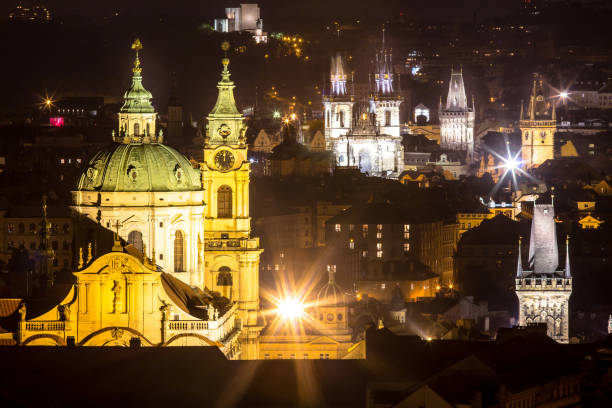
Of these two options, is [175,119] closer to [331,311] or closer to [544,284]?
[544,284]

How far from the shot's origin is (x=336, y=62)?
19412 centimetres

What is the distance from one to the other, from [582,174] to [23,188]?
51.4 meters

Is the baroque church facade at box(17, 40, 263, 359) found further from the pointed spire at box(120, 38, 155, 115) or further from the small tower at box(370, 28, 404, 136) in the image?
the small tower at box(370, 28, 404, 136)

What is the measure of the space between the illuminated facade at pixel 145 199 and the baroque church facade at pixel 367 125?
8874cm

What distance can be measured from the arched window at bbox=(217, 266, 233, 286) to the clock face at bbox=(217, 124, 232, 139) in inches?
219

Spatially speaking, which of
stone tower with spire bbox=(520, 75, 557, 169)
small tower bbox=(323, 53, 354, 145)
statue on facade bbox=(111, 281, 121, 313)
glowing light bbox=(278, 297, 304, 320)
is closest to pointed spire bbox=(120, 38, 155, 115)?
statue on facade bbox=(111, 281, 121, 313)

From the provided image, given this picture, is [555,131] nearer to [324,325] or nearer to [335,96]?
[335,96]

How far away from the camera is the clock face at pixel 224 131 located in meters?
86.8

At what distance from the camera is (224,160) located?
282 ft

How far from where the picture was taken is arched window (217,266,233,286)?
8475 centimetres

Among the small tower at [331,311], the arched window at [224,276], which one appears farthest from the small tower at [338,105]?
the arched window at [224,276]

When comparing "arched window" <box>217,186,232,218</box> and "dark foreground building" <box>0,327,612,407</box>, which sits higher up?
"arched window" <box>217,186,232,218</box>

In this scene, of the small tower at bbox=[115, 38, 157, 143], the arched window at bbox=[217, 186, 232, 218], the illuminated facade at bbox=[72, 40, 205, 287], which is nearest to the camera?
the illuminated facade at bbox=[72, 40, 205, 287]

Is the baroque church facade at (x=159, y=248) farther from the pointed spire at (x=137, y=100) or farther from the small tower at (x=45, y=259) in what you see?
the small tower at (x=45, y=259)
